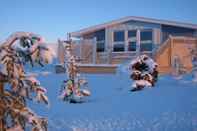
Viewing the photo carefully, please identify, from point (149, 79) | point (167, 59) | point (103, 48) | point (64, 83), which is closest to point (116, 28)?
point (103, 48)

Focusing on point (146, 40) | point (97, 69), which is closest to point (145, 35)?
point (146, 40)

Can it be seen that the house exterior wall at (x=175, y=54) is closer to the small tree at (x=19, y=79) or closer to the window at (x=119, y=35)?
the window at (x=119, y=35)

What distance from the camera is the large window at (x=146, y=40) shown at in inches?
284

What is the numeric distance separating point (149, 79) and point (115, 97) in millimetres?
998

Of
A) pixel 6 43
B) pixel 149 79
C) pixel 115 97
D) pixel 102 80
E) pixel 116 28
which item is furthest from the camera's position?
pixel 116 28

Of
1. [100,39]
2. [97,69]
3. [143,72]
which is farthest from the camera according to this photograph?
[100,39]

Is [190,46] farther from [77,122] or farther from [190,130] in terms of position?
[77,122]

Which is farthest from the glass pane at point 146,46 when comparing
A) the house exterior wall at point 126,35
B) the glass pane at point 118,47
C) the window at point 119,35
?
the window at point 119,35

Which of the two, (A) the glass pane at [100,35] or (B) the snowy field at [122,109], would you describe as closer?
(B) the snowy field at [122,109]

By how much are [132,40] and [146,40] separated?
345 millimetres

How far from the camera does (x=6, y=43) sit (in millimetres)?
2117

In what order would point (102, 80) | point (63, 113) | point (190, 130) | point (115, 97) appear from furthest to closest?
1. point (102, 80)
2. point (115, 97)
3. point (63, 113)
4. point (190, 130)

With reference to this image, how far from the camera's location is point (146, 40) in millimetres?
7355

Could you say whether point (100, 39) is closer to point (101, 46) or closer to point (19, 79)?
point (101, 46)
